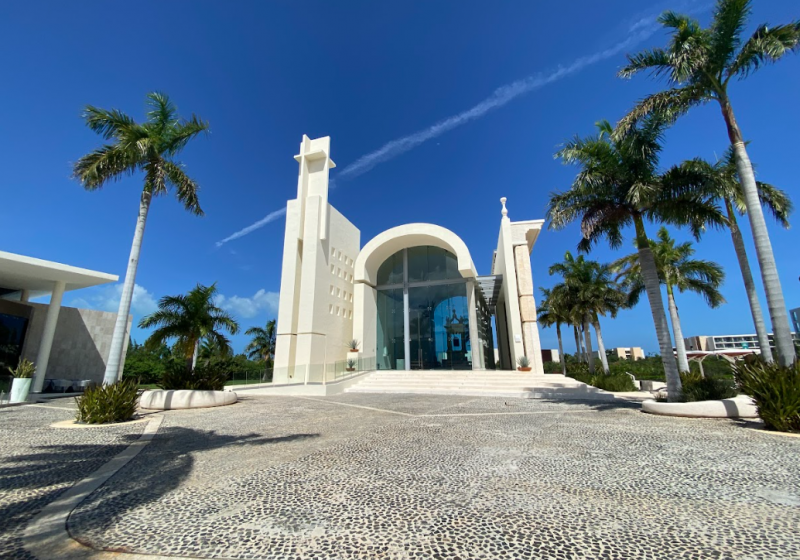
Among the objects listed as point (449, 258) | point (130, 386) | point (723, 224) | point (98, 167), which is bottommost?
point (130, 386)

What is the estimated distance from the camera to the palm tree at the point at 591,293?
2191 cm

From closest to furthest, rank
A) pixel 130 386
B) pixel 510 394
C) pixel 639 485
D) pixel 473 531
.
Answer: pixel 473 531
pixel 639 485
pixel 130 386
pixel 510 394

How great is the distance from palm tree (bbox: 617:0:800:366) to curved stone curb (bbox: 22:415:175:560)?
11.0 metres

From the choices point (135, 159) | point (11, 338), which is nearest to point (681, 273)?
point (135, 159)

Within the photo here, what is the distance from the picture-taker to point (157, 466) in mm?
4371

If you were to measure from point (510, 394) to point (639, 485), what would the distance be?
1070 cm

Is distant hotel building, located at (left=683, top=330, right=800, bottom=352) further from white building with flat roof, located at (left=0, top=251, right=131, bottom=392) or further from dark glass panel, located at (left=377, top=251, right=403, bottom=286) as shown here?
white building with flat roof, located at (left=0, top=251, right=131, bottom=392)

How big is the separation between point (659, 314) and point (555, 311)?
643 inches

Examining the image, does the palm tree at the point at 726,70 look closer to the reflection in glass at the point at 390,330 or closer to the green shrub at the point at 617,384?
the green shrub at the point at 617,384

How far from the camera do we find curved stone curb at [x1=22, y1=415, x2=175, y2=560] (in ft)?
7.54

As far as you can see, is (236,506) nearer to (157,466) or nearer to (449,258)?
(157,466)

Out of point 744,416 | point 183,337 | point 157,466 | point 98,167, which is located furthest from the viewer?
point 183,337

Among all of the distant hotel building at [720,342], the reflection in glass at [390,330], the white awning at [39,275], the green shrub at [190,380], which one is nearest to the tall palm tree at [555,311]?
the reflection in glass at [390,330]

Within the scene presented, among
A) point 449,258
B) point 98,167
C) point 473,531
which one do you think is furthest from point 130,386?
point 449,258
